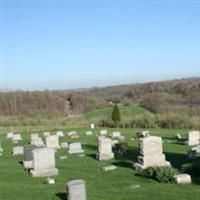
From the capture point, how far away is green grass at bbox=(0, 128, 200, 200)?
1448 centimetres

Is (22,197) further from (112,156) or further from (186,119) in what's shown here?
(186,119)

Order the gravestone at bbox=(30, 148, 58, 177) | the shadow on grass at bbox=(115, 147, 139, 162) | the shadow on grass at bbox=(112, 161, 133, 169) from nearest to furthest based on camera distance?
the gravestone at bbox=(30, 148, 58, 177)
the shadow on grass at bbox=(112, 161, 133, 169)
the shadow on grass at bbox=(115, 147, 139, 162)

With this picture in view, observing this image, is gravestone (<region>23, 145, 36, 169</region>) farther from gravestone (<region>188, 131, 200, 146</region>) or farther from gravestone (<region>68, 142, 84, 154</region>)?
gravestone (<region>188, 131, 200, 146</region>)

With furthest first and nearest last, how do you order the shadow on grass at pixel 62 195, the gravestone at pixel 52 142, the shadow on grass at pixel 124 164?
the gravestone at pixel 52 142 → the shadow on grass at pixel 124 164 → the shadow on grass at pixel 62 195

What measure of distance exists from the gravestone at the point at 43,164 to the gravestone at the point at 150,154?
3819 millimetres

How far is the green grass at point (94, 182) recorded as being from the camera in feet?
47.5

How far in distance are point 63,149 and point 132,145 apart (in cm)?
481

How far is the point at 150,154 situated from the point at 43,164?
4.84 m

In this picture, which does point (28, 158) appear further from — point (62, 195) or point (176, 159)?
point (176, 159)

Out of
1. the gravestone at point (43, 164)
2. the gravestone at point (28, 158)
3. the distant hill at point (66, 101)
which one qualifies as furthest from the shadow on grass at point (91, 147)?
the distant hill at point (66, 101)

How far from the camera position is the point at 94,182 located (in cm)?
1712

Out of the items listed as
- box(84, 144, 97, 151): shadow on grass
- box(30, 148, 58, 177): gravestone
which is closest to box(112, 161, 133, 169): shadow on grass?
box(30, 148, 58, 177): gravestone

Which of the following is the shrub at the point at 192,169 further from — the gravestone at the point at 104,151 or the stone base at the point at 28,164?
the stone base at the point at 28,164

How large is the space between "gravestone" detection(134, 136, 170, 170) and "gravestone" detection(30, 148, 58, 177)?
12.5 feet
